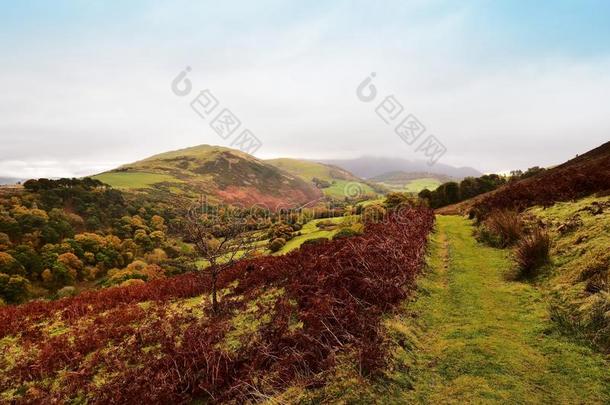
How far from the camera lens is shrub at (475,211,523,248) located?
1418 cm

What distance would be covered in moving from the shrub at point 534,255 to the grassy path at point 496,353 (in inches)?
28.1

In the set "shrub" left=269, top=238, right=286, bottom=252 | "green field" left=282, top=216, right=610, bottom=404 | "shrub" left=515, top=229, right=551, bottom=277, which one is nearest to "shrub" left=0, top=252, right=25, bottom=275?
"shrub" left=269, top=238, right=286, bottom=252

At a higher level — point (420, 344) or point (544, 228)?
point (544, 228)

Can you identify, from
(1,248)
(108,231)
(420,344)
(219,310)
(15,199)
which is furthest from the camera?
(108,231)

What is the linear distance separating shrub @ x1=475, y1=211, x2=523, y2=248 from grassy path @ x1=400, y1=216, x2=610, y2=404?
14.8ft

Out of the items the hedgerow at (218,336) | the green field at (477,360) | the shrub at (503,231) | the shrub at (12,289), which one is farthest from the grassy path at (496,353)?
the shrub at (12,289)

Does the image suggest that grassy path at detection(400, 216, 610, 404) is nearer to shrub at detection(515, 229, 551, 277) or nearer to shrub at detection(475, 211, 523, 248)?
shrub at detection(515, 229, 551, 277)

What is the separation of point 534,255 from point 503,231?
469 centimetres

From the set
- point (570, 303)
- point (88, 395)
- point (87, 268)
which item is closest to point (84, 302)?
point (88, 395)

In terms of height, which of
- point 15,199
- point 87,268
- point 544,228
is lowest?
point 87,268

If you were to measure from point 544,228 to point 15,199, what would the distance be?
8430 centimetres

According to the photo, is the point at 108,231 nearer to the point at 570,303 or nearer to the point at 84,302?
the point at 84,302

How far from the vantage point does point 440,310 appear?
873 centimetres

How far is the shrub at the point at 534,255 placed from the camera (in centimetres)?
1030
